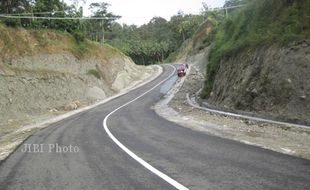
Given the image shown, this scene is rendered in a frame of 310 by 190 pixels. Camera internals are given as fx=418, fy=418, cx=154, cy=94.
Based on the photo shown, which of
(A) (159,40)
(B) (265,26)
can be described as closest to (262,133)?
(B) (265,26)

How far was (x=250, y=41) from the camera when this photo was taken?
2475 centimetres

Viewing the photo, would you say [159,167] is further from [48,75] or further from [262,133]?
[48,75]

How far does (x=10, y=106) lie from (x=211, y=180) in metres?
31.3

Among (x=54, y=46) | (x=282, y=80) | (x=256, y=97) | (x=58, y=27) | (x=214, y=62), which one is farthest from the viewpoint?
(x=58, y=27)

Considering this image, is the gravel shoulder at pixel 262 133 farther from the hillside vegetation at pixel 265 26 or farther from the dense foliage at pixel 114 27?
the dense foliage at pixel 114 27

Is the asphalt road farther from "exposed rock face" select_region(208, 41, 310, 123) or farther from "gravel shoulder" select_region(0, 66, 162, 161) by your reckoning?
"exposed rock face" select_region(208, 41, 310, 123)

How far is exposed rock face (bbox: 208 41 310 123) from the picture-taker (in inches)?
659

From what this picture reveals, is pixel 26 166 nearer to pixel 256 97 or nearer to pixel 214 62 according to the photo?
pixel 256 97

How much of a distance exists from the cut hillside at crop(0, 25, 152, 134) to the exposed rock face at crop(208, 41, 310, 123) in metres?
15.8

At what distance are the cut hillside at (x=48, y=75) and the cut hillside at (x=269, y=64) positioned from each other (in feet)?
50.5

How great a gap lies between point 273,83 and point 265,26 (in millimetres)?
5943

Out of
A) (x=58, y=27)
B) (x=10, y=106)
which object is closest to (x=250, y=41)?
(x=10, y=106)

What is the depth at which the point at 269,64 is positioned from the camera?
20156mm

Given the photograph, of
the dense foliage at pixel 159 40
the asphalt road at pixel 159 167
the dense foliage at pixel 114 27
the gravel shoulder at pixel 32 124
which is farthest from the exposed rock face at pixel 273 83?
the dense foliage at pixel 159 40
